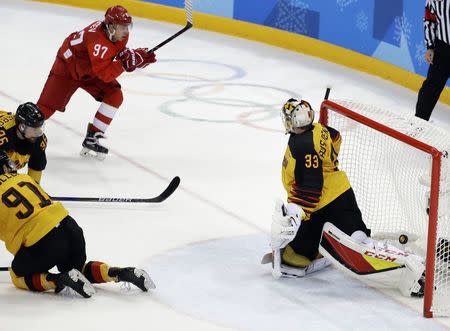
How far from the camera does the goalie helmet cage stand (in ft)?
12.5

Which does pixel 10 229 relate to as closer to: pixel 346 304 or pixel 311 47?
pixel 346 304

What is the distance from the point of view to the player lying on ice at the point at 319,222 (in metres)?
3.99

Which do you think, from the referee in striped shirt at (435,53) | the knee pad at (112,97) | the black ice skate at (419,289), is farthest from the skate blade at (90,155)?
the black ice skate at (419,289)

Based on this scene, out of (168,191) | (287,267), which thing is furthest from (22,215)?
(168,191)

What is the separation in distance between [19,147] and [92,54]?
1193 millimetres

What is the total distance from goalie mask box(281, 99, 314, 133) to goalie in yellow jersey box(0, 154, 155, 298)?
0.84 metres

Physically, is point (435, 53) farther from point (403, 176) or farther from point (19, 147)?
point (19, 147)

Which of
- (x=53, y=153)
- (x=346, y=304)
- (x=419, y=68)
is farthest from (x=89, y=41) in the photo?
(x=419, y=68)

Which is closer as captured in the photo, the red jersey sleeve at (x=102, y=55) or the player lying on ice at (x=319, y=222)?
the player lying on ice at (x=319, y=222)

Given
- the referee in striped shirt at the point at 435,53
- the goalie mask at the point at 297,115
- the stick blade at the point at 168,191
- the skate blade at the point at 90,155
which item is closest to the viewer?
the goalie mask at the point at 297,115

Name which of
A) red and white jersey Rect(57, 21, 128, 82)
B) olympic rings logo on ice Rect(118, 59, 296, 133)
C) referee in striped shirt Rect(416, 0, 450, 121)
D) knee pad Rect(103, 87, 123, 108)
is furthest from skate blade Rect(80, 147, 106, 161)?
referee in striped shirt Rect(416, 0, 450, 121)

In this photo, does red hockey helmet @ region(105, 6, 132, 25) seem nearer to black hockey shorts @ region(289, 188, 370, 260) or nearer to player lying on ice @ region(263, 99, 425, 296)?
player lying on ice @ region(263, 99, 425, 296)

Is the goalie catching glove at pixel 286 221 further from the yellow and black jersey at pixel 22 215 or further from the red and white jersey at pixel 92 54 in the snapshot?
the red and white jersey at pixel 92 54

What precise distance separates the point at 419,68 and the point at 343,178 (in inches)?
140
